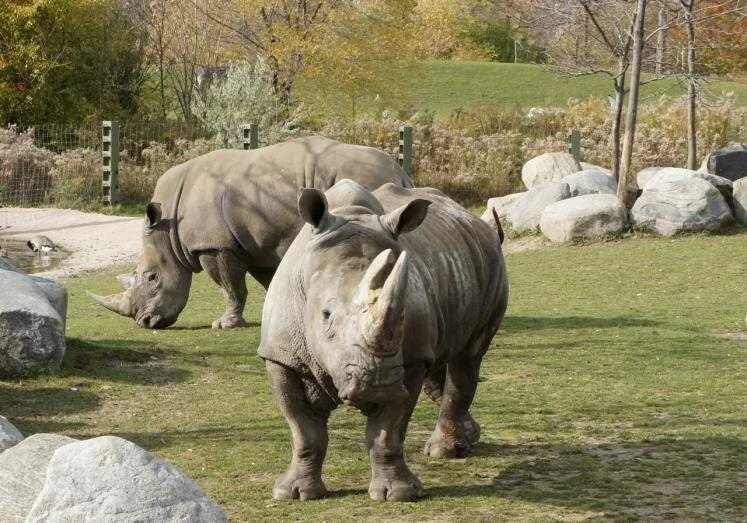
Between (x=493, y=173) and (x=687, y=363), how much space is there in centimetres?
1671

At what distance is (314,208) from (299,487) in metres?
1.41

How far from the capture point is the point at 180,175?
1302 cm

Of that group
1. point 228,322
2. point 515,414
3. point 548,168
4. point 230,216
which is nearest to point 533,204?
point 548,168

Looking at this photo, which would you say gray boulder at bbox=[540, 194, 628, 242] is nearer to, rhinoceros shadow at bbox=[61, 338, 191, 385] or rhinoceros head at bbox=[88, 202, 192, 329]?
rhinoceros head at bbox=[88, 202, 192, 329]

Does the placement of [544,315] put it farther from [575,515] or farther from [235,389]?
[575,515]

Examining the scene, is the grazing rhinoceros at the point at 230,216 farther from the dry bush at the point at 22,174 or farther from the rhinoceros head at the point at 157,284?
the dry bush at the point at 22,174

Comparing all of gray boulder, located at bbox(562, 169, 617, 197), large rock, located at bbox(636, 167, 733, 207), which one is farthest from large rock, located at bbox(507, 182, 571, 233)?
large rock, located at bbox(636, 167, 733, 207)

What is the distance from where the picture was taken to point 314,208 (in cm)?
634

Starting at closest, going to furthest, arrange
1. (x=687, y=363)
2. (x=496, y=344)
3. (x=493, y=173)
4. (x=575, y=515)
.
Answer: (x=575, y=515) → (x=687, y=363) → (x=496, y=344) → (x=493, y=173)

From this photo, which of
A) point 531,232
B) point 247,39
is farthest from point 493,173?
point 247,39

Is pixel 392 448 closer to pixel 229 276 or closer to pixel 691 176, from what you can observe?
pixel 229 276

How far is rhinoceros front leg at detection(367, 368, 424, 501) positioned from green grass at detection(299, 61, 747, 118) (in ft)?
131

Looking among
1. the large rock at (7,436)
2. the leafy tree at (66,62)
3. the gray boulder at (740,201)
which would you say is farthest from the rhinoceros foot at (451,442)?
the leafy tree at (66,62)

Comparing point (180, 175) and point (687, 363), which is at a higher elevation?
point (180, 175)
